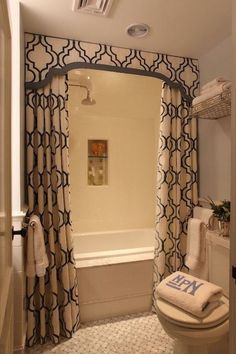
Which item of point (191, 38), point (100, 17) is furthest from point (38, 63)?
point (191, 38)

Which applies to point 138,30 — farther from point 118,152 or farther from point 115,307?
point 115,307

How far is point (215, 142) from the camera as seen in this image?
2389 mm

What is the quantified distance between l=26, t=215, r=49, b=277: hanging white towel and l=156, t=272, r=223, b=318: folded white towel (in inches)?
32.9

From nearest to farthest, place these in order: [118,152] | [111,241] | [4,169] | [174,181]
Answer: [4,169], [174,181], [111,241], [118,152]

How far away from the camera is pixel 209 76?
2.46 m

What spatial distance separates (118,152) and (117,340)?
2.26m

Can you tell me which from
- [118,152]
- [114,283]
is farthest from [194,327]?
[118,152]

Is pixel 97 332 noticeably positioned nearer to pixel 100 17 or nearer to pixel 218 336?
pixel 218 336

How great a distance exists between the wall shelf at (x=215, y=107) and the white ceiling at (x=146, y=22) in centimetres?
56

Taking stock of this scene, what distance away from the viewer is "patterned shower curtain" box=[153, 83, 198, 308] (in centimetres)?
251

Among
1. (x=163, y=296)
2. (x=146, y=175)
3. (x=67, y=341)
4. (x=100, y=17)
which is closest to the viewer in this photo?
(x=163, y=296)

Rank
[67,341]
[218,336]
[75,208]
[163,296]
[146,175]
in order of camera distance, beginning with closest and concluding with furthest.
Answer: [218,336], [163,296], [67,341], [75,208], [146,175]

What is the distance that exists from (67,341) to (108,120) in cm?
256

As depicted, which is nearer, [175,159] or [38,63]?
[38,63]
